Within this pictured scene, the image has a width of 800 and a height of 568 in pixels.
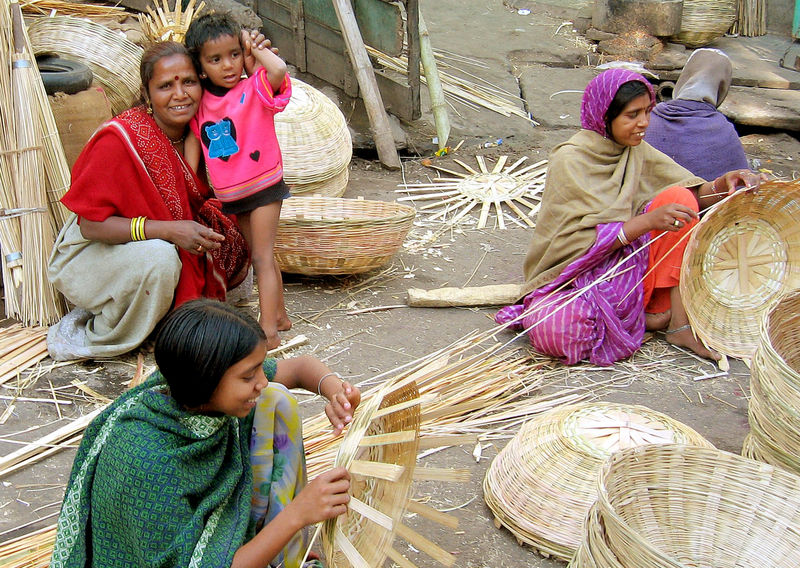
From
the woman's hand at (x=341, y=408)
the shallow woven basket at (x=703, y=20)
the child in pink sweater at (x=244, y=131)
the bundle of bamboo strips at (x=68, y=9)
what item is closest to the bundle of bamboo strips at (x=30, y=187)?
the child in pink sweater at (x=244, y=131)

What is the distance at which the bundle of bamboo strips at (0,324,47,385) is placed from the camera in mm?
3330

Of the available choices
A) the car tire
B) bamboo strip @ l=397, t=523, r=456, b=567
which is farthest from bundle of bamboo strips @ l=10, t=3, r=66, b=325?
bamboo strip @ l=397, t=523, r=456, b=567

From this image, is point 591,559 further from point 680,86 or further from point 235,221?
point 680,86

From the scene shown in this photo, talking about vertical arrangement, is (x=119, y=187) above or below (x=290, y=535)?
above

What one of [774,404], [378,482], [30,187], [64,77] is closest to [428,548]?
[378,482]

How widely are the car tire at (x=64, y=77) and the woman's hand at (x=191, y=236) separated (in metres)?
1.19

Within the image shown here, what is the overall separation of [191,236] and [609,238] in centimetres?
168

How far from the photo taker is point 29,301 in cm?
361

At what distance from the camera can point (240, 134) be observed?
3.44m

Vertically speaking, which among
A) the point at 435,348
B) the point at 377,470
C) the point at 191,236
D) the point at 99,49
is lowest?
the point at 435,348

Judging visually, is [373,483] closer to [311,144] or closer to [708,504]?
[708,504]

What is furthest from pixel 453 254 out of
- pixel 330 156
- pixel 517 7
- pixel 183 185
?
pixel 517 7

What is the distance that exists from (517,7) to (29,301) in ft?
→ 21.2

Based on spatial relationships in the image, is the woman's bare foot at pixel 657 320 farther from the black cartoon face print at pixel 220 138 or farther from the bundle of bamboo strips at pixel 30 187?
the bundle of bamboo strips at pixel 30 187
